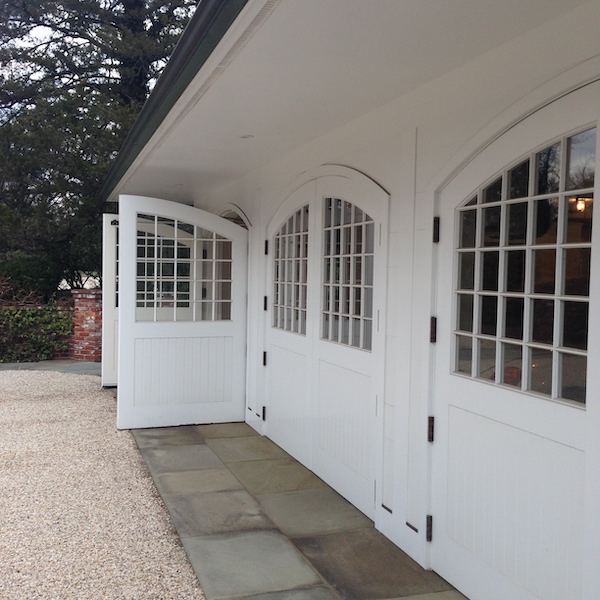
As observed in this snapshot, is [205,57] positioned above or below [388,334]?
above

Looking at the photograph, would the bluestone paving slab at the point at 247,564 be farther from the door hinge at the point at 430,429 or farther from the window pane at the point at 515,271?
the window pane at the point at 515,271

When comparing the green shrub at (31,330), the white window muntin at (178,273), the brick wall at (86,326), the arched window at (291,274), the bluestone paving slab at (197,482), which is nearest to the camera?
the bluestone paving slab at (197,482)

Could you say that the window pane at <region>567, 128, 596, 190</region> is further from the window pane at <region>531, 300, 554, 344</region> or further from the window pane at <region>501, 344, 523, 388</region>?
the window pane at <region>501, 344, 523, 388</region>

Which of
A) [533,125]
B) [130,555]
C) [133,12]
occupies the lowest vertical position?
[130,555]

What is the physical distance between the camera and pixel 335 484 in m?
4.80

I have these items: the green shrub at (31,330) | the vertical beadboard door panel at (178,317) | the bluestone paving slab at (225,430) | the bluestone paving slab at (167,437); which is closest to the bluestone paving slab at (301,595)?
the bluestone paving slab at (167,437)

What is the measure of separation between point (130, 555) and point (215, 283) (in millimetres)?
3542

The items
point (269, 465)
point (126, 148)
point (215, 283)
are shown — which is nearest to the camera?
point (269, 465)

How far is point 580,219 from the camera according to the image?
2.58 meters

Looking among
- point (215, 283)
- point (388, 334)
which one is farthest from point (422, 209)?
point (215, 283)

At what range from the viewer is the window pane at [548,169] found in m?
2.71

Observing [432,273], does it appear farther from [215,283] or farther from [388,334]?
[215,283]

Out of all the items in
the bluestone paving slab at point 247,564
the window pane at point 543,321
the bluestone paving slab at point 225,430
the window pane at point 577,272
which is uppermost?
the window pane at point 577,272

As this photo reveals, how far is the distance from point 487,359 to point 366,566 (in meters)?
1.32
